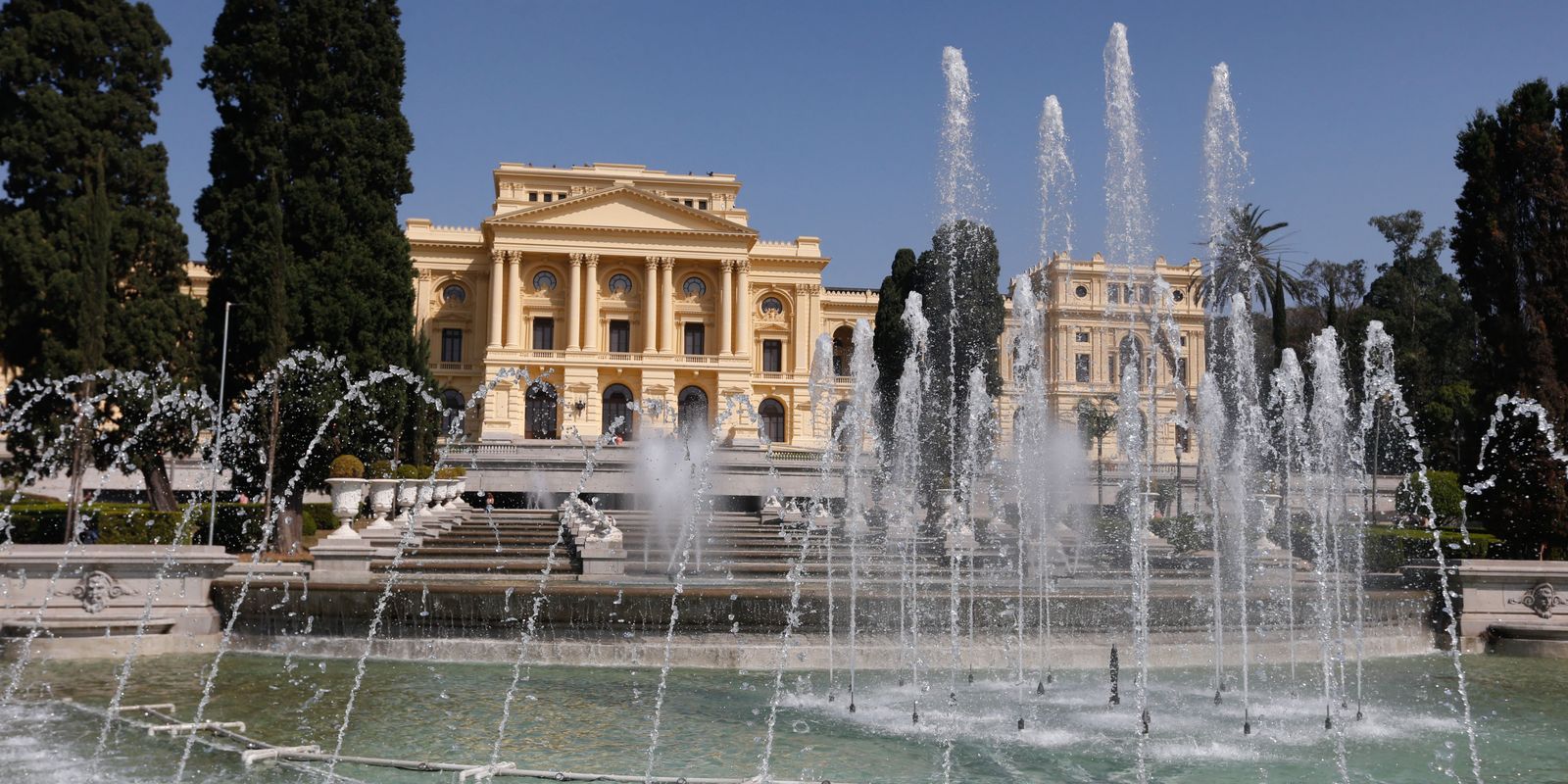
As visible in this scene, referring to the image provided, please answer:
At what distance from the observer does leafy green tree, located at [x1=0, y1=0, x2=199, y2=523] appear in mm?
21797

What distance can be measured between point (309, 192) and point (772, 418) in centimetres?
3367

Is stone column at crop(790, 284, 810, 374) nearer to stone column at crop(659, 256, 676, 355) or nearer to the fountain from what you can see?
stone column at crop(659, 256, 676, 355)

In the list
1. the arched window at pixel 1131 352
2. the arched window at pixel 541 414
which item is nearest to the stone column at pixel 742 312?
the arched window at pixel 541 414

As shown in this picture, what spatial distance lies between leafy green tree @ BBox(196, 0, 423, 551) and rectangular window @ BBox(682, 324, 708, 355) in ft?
97.1

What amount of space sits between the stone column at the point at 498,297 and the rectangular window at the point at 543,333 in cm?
200

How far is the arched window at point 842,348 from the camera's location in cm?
5940

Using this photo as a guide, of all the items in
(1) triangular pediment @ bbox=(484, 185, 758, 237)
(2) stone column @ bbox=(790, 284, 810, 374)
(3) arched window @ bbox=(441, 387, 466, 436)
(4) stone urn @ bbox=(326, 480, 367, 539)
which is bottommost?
(4) stone urn @ bbox=(326, 480, 367, 539)

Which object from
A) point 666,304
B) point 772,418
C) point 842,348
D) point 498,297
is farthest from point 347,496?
point 842,348

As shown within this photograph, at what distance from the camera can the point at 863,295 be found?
6078 cm

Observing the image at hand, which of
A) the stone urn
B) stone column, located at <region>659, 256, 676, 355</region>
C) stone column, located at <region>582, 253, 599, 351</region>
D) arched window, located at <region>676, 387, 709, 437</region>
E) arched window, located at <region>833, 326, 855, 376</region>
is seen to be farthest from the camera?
arched window, located at <region>833, 326, 855, 376</region>

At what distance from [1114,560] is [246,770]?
18390 mm

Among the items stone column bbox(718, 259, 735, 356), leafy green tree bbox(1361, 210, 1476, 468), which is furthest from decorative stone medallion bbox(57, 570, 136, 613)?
stone column bbox(718, 259, 735, 356)

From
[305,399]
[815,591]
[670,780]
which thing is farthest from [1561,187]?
[305,399]

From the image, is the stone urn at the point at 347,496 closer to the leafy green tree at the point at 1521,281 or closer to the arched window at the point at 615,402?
the leafy green tree at the point at 1521,281
